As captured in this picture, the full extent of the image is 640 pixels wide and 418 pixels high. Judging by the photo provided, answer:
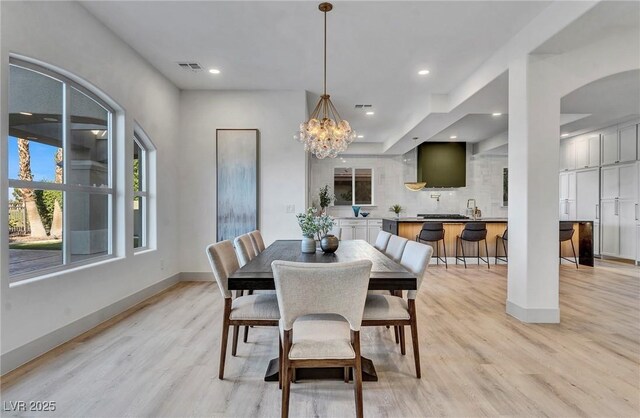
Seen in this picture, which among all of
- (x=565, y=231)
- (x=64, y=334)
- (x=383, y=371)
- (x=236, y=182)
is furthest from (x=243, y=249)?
(x=565, y=231)

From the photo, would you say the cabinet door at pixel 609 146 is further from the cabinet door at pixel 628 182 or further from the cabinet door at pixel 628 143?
the cabinet door at pixel 628 182

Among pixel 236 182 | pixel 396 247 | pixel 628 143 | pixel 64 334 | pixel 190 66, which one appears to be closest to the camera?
pixel 64 334

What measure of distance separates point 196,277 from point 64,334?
2.30 meters

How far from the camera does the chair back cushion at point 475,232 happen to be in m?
6.11

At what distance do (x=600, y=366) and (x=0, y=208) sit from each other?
14.1ft

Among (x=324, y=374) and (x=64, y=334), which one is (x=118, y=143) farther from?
(x=324, y=374)

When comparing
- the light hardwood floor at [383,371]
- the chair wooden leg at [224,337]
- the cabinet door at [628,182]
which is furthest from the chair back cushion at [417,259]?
the cabinet door at [628,182]

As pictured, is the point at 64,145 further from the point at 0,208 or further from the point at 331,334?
the point at 331,334

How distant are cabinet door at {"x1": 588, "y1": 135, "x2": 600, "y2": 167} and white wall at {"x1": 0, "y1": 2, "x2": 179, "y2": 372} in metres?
8.32

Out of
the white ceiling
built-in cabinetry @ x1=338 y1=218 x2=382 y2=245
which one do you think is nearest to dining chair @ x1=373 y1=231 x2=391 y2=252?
the white ceiling

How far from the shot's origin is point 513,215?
138 inches

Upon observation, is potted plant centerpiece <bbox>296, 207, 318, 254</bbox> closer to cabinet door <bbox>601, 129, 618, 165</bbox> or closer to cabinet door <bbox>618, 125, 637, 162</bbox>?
cabinet door <bbox>618, 125, 637, 162</bbox>

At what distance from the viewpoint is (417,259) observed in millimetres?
2299

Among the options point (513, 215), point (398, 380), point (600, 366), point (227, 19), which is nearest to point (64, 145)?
point (227, 19)
